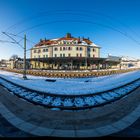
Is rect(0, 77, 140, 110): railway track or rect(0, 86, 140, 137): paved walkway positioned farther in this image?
rect(0, 77, 140, 110): railway track

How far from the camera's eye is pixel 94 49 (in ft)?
188

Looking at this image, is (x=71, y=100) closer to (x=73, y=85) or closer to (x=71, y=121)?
(x=71, y=121)

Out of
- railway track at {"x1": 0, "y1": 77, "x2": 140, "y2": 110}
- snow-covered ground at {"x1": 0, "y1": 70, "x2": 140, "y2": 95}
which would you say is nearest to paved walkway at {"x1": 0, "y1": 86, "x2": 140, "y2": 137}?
railway track at {"x1": 0, "y1": 77, "x2": 140, "y2": 110}

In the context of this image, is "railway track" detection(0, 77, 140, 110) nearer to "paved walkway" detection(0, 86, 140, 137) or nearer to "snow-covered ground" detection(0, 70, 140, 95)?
"paved walkway" detection(0, 86, 140, 137)

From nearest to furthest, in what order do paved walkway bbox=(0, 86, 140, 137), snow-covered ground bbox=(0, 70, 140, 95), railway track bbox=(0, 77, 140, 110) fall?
paved walkway bbox=(0, 86, 140, 137) < railway track bbox=(0, 77, 140, 110) < snow-covered ground bbox=(0, 70, 140, 95)

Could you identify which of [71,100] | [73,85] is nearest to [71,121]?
[71,100]

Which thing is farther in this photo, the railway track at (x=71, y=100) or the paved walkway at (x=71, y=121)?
the railway track at (x=71, y=100)

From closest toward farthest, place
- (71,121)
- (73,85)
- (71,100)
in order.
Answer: (71,121)
(71,100)
(73,85)

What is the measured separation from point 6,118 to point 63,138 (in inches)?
116

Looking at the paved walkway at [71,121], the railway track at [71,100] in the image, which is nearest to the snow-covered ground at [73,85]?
the railway track at [71,100]

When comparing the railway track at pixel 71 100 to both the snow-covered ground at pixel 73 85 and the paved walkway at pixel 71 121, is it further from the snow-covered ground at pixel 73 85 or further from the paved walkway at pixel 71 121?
the snow-covered ground at pixel 73 85

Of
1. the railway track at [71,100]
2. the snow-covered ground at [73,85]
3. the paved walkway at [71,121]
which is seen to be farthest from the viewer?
the snow-covered ground at [73,85]

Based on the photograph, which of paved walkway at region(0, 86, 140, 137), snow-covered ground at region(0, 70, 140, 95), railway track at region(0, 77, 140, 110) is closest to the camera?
paved walkway at region(0, 86, 140, 137)

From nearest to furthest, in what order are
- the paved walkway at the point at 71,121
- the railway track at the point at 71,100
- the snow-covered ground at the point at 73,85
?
the paved walkway at the point at 71,121 < the railway track at the point at 71,100 < the snow-covered ground at the point at 73,85
